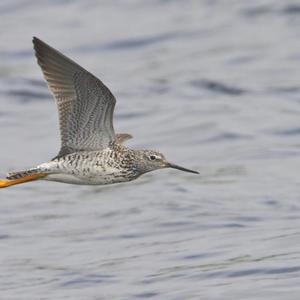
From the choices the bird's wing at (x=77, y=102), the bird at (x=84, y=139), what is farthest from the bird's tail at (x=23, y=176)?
Answer: the bird's wing at (x=77, y=102)

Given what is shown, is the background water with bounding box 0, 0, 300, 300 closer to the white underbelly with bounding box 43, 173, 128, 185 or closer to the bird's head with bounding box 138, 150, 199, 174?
the bird's head with bounding box 138, 150, 199, 174

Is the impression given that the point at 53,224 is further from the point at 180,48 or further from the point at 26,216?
the point at 180,48

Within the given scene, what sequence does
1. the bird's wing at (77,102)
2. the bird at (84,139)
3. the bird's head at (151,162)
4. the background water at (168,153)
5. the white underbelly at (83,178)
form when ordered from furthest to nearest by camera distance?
the background water at (168,153) → the bird's head at (151,162) → the white underbelly at (83,178) → the bird at (84,139) → the bird's wing at (77,102)

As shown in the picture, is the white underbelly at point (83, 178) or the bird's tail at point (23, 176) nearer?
the white underbelly at point (83, 178)

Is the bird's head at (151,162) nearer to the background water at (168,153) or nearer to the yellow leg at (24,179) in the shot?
the yellow leg at (24,179)

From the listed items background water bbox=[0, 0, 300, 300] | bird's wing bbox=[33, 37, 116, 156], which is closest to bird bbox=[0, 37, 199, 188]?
bird's wing bbox=[33, 37, 116, 156]

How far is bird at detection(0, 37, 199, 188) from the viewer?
15234 mm

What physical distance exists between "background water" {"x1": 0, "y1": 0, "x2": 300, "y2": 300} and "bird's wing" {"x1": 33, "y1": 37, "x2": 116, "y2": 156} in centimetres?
201

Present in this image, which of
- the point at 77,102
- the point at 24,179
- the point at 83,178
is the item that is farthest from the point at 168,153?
the point at 77,102

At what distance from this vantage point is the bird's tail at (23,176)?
15.8m

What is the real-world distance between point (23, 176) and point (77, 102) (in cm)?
111

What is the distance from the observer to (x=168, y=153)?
24.2 metres

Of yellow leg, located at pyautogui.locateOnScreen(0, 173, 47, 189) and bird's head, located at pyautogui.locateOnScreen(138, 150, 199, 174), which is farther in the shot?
bird's head, located at pyautogui.locateOnScreen(138, 150, 199, 174)

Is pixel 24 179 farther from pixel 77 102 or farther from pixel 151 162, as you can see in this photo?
pixel 151 162
